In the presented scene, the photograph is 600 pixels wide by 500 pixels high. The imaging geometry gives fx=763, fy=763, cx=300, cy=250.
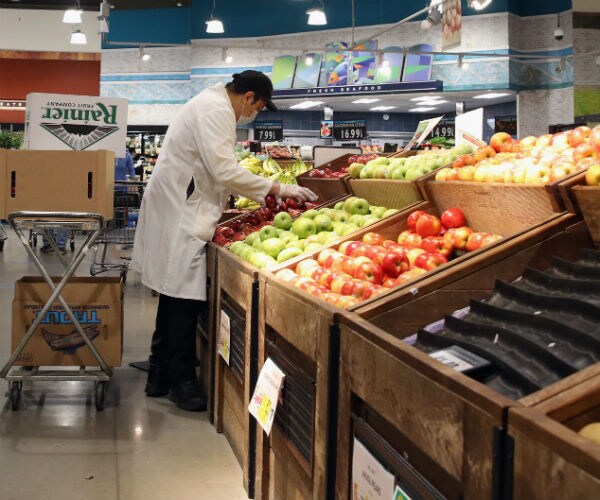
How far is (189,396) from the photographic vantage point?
167 inches

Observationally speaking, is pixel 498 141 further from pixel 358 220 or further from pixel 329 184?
pixel 329 184

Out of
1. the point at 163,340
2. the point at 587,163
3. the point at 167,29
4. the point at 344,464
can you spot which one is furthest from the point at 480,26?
the point at 344,464

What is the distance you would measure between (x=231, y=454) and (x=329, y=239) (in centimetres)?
112

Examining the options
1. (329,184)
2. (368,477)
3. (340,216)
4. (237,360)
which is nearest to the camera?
(368,477)

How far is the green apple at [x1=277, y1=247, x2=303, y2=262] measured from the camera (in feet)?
11.1

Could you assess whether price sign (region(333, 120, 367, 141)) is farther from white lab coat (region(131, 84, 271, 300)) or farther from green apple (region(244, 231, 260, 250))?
green apple (region(244, 231, 260, 250))

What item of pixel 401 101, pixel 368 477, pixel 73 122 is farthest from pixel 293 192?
pixel 401 101

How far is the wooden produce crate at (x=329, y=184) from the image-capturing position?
4.64m

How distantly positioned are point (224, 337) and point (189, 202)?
2.90 ft

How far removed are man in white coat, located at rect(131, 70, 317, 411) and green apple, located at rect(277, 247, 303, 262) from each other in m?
0.79

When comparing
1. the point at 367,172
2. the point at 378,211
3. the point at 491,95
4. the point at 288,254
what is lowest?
the point at 288,254

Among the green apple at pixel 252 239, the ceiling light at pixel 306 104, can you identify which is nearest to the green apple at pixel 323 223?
the green apple at pixel 252 239

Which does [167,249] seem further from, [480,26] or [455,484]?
[480,26]

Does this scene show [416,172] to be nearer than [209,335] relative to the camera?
Yes
